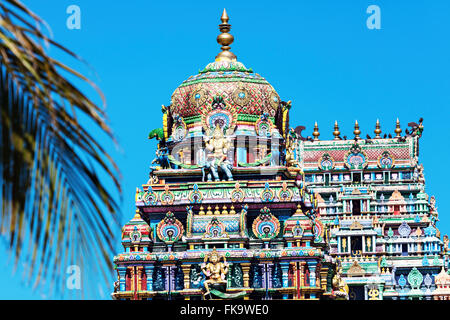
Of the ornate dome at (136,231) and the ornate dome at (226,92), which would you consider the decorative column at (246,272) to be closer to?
the ornate dome at (136,231)

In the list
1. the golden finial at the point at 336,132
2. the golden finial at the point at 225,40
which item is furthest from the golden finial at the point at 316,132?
the golden finial at the point at 225,40

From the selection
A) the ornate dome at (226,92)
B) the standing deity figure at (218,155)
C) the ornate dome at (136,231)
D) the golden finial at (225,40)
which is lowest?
the ornate dome at (136,231)

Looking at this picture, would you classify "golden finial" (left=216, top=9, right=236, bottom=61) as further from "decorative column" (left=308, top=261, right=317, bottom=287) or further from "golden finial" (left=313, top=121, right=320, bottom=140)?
"golden finial" (left=313, top=121, right=320, bottom=140)

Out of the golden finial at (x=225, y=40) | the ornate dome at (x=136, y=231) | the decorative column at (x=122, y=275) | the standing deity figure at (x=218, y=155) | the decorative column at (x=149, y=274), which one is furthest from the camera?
the golden finial at (x=225, y=40)

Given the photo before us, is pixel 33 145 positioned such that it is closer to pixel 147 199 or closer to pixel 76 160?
pixel 76 160

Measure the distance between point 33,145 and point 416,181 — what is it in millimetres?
104244

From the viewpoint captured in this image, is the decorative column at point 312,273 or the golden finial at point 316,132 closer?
the decorative column at point 312,273

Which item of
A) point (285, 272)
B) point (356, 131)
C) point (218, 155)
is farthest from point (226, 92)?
point (356, 131)

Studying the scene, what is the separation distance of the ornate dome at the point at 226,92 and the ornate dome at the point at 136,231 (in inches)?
331

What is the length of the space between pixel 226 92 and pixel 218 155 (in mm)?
5146

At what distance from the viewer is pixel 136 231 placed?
66562mm

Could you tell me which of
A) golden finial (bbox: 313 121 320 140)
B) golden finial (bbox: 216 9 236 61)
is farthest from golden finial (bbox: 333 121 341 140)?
golden finial (bbox: 216 9 236 61)

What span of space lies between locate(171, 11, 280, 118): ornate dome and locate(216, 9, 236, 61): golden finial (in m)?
0.51

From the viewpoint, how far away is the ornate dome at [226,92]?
233ft
